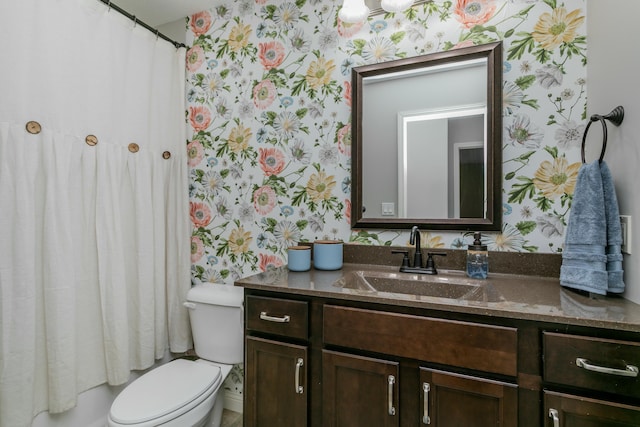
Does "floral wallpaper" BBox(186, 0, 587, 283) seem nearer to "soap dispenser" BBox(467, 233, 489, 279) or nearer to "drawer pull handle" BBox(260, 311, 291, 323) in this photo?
"soap dispenser" BBox(467, 233, 489, 279)

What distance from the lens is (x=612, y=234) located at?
1.04m

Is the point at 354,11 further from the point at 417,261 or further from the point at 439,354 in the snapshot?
the point at 439,354

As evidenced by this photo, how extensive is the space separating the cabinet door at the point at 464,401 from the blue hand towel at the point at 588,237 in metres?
0.46

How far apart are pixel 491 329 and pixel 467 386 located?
19 centimetres

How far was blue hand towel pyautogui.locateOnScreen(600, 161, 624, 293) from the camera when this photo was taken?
1.02 metres

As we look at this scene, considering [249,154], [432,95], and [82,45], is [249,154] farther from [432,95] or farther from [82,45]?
[432,95]

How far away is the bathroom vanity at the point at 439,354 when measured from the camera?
33.0 inches

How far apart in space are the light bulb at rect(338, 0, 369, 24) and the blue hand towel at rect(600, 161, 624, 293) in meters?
1.17

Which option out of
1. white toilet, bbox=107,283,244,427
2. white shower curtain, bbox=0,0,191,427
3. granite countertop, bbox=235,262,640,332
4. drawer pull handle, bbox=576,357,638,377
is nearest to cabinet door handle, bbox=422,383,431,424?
granite countertop, bbox=235,262,640,332

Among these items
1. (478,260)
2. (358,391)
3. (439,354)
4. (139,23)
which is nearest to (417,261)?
(478,260)

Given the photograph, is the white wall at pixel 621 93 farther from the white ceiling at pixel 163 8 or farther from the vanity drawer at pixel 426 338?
the white ceiling at pixel 163 8

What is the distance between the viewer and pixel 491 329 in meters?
0.93

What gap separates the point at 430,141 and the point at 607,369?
1.05 meters

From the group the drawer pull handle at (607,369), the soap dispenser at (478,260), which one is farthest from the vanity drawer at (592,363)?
the soap dispenser at (478,260)
